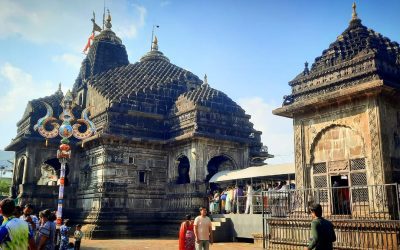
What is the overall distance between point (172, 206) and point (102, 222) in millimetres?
4181

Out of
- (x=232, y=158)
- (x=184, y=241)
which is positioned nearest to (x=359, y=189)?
(x=184, y=241)

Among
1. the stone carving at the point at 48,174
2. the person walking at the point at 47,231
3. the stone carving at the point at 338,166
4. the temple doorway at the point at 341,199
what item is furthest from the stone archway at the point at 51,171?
the temple doorway at the point at 341,199

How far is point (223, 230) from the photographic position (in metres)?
17.5

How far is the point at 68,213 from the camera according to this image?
80.6 feet

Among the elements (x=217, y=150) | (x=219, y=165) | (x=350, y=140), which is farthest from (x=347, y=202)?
(x=219, y=165)

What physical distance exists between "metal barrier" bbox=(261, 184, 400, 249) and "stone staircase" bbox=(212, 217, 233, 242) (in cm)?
387

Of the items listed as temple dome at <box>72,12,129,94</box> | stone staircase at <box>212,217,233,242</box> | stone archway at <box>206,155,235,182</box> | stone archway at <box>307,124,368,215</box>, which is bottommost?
stone staircase at <box>212,217,233,242</box>

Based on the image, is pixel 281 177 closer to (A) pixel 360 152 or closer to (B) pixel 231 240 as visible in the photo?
(B) pixel 231 240

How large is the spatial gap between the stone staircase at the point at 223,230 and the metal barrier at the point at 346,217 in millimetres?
3869

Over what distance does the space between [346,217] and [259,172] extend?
24.9 ft

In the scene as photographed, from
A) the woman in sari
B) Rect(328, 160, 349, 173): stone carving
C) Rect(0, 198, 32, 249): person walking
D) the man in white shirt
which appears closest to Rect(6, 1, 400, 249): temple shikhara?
Rect(328, 160, 349, 173): stone carving

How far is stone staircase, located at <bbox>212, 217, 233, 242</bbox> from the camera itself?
57.0ft

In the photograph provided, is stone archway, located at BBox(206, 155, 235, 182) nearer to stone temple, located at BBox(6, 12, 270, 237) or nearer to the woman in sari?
stone temple, located at BBox(6, 12, 270, 237)

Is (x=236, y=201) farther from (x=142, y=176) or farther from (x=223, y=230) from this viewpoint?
(x=142, y=176)
